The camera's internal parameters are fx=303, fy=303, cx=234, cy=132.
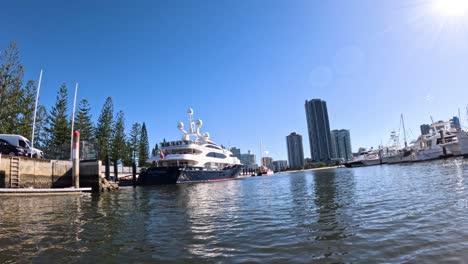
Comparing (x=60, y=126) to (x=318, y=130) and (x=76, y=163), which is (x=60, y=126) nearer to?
(x=76, y=163)

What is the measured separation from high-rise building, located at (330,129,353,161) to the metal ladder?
557ft

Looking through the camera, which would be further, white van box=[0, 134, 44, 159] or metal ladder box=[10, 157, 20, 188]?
white van box=[0, 134, 44, 159]

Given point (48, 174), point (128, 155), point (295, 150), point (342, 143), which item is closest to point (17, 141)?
point (48, 174)

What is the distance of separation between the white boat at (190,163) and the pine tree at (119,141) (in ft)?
46.7

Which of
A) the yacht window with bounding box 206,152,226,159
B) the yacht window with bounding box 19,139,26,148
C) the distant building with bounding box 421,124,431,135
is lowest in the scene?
the yacht window with bounding box 206,152,226,159

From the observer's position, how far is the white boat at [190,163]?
1467 inches

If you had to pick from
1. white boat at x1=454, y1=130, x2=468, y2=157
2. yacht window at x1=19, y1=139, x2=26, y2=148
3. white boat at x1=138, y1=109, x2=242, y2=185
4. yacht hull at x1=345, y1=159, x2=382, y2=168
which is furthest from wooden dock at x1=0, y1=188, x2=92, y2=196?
yacht hull at x1=345, y1=159, x2=382, y2=168

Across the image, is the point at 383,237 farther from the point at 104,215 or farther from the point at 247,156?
the point at 247,156

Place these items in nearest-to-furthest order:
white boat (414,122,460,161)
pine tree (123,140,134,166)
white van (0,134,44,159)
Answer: white van (0,134,44,159) < pine tree (123,140,134,166) < white boat (414,122,460,161)

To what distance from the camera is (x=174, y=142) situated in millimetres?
44531

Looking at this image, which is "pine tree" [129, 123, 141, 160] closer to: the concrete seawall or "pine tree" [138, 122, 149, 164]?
"pine tree" [138, 122, 149, 164]

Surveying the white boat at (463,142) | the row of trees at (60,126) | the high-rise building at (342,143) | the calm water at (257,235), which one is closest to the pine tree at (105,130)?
the row of trees at (60,126)

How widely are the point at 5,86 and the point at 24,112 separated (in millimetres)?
3728

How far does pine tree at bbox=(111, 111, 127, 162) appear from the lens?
186ft
